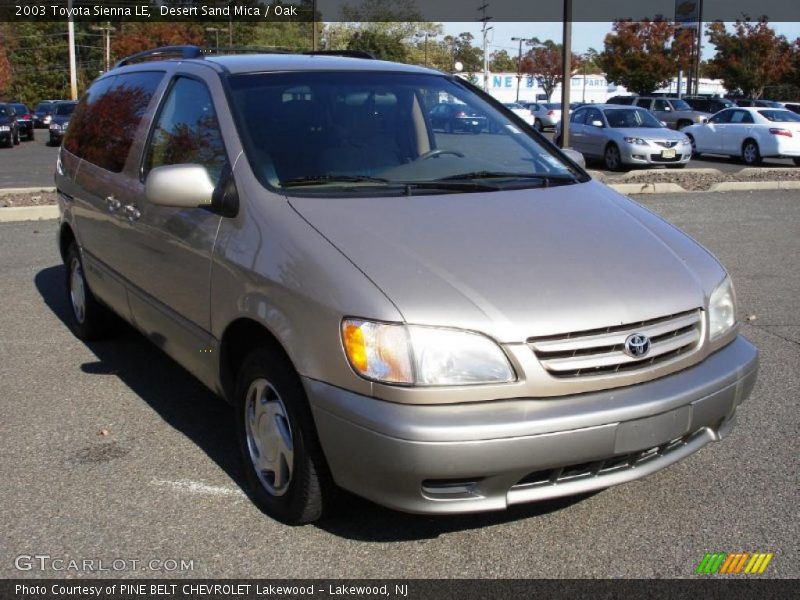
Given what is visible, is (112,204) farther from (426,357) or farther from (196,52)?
(426,357)

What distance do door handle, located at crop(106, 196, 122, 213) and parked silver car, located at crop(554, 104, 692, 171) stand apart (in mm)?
16258

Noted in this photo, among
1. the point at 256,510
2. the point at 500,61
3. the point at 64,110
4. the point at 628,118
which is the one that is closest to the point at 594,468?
the point at 256,510

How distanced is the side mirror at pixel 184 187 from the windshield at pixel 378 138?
215 mm

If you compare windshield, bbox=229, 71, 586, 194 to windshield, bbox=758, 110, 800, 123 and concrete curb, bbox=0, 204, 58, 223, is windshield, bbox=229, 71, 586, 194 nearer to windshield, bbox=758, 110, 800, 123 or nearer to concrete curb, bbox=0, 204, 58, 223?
concrete curb, bbox=0, 204, 58, 223

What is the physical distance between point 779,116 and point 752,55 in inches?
1176

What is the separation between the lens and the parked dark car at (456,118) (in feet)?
14.4

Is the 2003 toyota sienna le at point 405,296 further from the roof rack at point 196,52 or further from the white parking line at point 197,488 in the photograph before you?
the roof rack at point 196,52

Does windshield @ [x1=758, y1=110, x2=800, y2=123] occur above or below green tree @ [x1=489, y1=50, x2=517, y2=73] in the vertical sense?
below

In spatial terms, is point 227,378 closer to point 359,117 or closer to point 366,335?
point 366,335

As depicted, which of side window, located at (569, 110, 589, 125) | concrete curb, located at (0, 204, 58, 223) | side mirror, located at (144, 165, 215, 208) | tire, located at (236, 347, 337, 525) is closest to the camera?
tire, located at (236, 347, 337, 525)

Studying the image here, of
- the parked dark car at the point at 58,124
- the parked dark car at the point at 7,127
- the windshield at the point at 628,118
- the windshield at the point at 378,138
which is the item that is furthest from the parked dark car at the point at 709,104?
the windshield at the point at 378,138

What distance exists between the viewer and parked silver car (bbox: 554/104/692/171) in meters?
19.4

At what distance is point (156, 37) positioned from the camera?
5788cm

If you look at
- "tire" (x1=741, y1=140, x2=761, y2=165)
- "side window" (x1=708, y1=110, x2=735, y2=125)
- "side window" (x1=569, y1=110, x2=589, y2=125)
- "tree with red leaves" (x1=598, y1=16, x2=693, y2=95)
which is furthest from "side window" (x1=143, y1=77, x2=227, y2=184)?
"tree with red leaves" (x1=598, y1=16, x2=693, y2=95)
